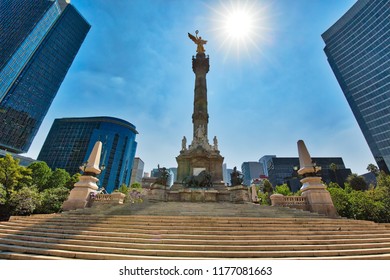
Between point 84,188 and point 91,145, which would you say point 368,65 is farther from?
point 91,145

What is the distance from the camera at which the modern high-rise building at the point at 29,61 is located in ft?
194

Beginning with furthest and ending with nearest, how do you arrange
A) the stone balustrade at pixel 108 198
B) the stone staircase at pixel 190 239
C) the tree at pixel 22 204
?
the stone balustrade at pixel 108 198 < the tree at pixel 22 204 < the stone staircase at pixel 190 239

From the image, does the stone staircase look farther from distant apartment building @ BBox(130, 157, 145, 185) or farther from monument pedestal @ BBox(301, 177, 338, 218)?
distant apartment building @ BBox(130, 157, 145, 185)

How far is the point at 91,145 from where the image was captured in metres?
77.8

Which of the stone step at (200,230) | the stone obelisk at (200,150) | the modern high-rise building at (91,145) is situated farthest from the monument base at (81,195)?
the modern high-rise building at (91,145)

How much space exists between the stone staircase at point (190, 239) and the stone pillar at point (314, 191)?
3436mm

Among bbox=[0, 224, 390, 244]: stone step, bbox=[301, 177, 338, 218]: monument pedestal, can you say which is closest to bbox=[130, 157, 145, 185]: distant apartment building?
bbox=[301, 177, 338, 218]: monument pedestal

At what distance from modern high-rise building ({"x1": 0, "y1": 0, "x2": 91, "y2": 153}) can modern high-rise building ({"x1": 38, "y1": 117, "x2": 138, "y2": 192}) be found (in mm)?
14449

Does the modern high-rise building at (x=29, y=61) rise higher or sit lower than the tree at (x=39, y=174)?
higher

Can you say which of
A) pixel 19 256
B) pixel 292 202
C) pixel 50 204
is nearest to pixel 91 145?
pixel 50 204

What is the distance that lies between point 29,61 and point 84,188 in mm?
85401

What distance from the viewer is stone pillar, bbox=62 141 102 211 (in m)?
12.7

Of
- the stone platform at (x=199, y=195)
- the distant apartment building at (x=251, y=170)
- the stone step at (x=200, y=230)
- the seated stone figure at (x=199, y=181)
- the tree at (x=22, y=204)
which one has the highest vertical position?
the distant apartment building at (x=251, y=170)

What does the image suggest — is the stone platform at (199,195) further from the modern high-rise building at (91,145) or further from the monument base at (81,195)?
the modern high-rise building at (91,145)
